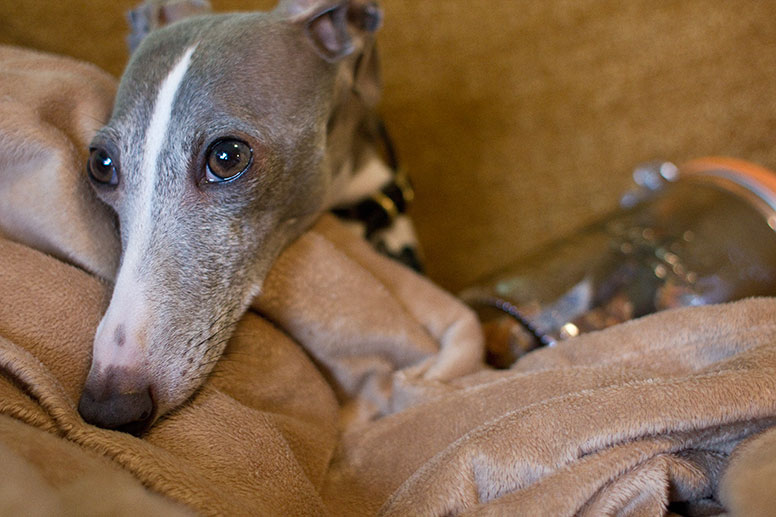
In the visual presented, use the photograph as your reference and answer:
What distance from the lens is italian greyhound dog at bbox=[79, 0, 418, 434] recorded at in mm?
823

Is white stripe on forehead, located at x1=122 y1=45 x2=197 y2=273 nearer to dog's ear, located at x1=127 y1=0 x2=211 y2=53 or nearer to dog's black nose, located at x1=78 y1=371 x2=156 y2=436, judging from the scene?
dog's black nose, located at x1=78 y1=371 x2=156 y2=436

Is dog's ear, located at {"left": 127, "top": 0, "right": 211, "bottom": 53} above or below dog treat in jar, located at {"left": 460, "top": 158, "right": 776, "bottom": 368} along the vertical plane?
above

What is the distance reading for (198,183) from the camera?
950mm

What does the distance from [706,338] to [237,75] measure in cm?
85

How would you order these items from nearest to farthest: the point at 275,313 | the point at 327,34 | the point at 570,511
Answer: the point at 570,511 → the point at 275,313 → the point at 327,34

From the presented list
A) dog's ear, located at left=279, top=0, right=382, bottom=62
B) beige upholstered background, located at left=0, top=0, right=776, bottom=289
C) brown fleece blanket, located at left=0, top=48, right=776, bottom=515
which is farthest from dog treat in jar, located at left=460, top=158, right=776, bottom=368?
dog's ear, located at left=279, top=0, right=382, bottom=62

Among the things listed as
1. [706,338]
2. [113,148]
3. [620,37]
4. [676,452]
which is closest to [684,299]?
[706,338]

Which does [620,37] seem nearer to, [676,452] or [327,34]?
[327,34]

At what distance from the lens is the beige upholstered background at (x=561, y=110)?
1.81 metres

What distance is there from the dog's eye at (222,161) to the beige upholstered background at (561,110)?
0.92 metres

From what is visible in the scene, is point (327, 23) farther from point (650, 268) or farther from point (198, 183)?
point (650, 268)

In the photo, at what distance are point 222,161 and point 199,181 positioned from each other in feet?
0.16

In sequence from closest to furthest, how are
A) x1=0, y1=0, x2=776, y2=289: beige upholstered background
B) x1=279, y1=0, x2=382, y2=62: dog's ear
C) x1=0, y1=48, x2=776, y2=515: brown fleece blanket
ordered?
x1=0, y1=48, x2=776, y2=515: brown fleece blanket, x1=279, y1=0, x2=382, y2=62: dog's ear, x1=0, y1=0, x2=776, y2=289: beige upholstered background

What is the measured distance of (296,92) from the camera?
42.6 inches
